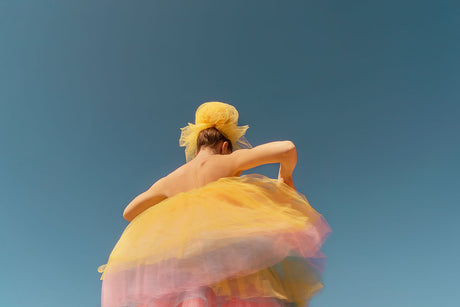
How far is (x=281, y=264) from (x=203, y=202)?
1.44 ft

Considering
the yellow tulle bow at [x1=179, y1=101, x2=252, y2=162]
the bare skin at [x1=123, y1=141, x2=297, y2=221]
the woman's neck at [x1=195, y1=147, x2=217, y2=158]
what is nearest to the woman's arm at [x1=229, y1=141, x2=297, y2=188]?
the bare skin at [x1=123, y1=141, x2=297, y2=221]

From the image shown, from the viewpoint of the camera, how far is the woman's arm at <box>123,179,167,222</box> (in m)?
1.71

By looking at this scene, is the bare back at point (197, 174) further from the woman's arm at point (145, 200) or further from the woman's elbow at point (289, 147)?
the woman's elbow at point (289, 147)

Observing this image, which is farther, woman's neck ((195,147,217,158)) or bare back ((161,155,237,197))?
woman's neck ((195,147,217,158))

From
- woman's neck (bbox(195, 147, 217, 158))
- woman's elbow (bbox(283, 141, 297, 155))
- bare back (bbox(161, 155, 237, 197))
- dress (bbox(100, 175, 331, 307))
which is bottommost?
dress (bbox(100, 175, 331, 307))

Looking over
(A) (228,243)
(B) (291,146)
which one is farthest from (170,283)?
(B) (291,146)

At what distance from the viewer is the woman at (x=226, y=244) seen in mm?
1168

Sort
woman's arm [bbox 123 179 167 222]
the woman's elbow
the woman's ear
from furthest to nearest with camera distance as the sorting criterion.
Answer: the woman's ear, woman's arm [bbox 123 179 167 222], the woman's elbow

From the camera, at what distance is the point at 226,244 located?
3.86ft

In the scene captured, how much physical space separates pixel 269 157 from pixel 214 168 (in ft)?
1.07

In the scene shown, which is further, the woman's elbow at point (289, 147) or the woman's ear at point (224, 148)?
the woman's ear at point (224, 148)

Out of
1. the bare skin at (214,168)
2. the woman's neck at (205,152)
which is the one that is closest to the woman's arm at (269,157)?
the bare skin at (214,168)

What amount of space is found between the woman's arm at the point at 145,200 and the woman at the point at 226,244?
142 mm

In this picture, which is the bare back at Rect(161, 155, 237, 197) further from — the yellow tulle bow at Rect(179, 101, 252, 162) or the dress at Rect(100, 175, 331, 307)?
the yellow tulle bow at Rect(179, 101, 252, 162)
